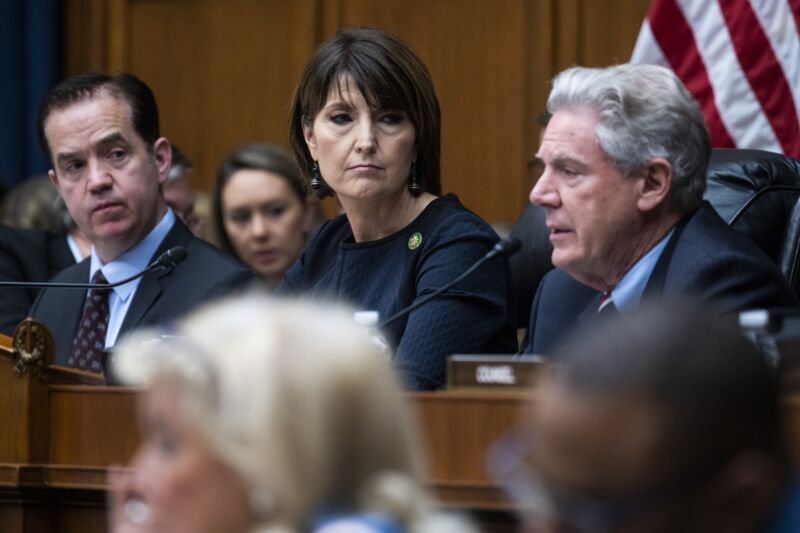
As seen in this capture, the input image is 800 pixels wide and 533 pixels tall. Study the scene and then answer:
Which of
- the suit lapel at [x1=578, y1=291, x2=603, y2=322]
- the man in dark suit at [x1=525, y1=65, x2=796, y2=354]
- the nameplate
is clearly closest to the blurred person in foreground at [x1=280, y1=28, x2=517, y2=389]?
the suit lapel at [x1=578, y1=291, x2=603, y2=322]

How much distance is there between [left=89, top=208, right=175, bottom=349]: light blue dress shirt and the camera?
396 centimetres

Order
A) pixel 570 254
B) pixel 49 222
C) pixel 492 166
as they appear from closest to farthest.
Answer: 1. pixel 570 254
2. pixel 49 222
3. pixel 492 166

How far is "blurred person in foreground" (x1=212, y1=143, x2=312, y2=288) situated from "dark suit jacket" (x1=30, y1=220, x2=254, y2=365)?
1369 mm

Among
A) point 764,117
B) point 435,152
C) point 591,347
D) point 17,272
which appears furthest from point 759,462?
point 17,272

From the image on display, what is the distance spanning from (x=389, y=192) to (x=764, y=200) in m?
0.92

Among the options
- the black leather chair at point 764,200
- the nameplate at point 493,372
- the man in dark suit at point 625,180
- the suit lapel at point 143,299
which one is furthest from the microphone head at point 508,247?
the suit lapel at point 143,299

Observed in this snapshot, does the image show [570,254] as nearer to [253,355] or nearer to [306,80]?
[306,80]

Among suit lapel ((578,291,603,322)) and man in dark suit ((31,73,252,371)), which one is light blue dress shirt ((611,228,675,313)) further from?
man in dark suit ((31,73,252,371))

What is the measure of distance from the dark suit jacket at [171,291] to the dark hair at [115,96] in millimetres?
344

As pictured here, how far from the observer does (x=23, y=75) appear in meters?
6.66

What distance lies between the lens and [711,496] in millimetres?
1249

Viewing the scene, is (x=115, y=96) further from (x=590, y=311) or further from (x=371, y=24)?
(x=371, y=24)

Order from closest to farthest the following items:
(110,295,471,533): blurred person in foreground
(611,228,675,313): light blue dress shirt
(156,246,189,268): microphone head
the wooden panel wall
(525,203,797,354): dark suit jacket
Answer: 1. (110,295,471,533): blurred person in foreground
2. (525,203,797,354): dark suit jacket
3. (611,228,675,313): light blue dress shirt
4. (156,246,189,268): microphone head
5. the wooden panel wall

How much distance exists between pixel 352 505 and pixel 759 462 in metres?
0.39
